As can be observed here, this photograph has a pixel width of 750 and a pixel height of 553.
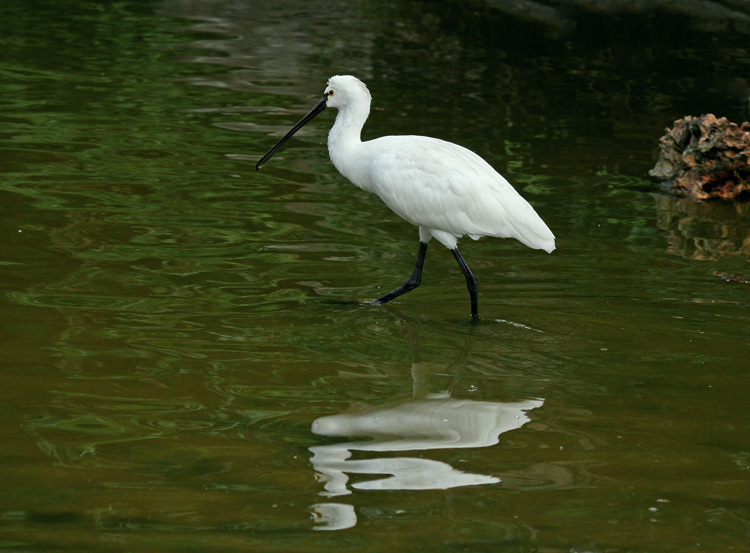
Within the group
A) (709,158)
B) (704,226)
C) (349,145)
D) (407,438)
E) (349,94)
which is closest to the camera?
(407,438)

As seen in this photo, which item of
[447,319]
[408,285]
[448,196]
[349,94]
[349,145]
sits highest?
[349,94]

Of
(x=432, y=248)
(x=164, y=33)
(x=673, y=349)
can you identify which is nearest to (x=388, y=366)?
(x=673, y=349)

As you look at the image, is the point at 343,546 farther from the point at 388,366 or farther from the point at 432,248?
the point at 432,248

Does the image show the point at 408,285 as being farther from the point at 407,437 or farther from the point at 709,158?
the point at 709,158

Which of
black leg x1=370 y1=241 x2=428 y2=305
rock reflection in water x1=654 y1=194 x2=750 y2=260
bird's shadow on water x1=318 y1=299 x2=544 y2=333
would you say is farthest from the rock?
bird's shadow on water x1=318 y1=299 x2=544 y2=333

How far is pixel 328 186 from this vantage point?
36.1 feet

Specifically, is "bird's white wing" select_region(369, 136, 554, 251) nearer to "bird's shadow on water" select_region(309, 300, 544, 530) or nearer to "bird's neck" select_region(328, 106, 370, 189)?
"bird's neck" select_region(328, 106, 370, 189)

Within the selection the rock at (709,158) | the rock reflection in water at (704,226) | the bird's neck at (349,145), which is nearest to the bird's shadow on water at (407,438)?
the bird's neck at (349,145)

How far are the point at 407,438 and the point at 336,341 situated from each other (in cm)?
158

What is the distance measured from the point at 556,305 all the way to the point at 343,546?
12.6 ft

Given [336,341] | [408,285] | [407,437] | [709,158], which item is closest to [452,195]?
[408,285]

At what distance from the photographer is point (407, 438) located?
18.6 ft

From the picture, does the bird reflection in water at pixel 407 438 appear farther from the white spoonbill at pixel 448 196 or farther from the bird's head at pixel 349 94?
the bird's head at pixel 349 94

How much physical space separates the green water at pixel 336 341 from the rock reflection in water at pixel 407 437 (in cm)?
2
